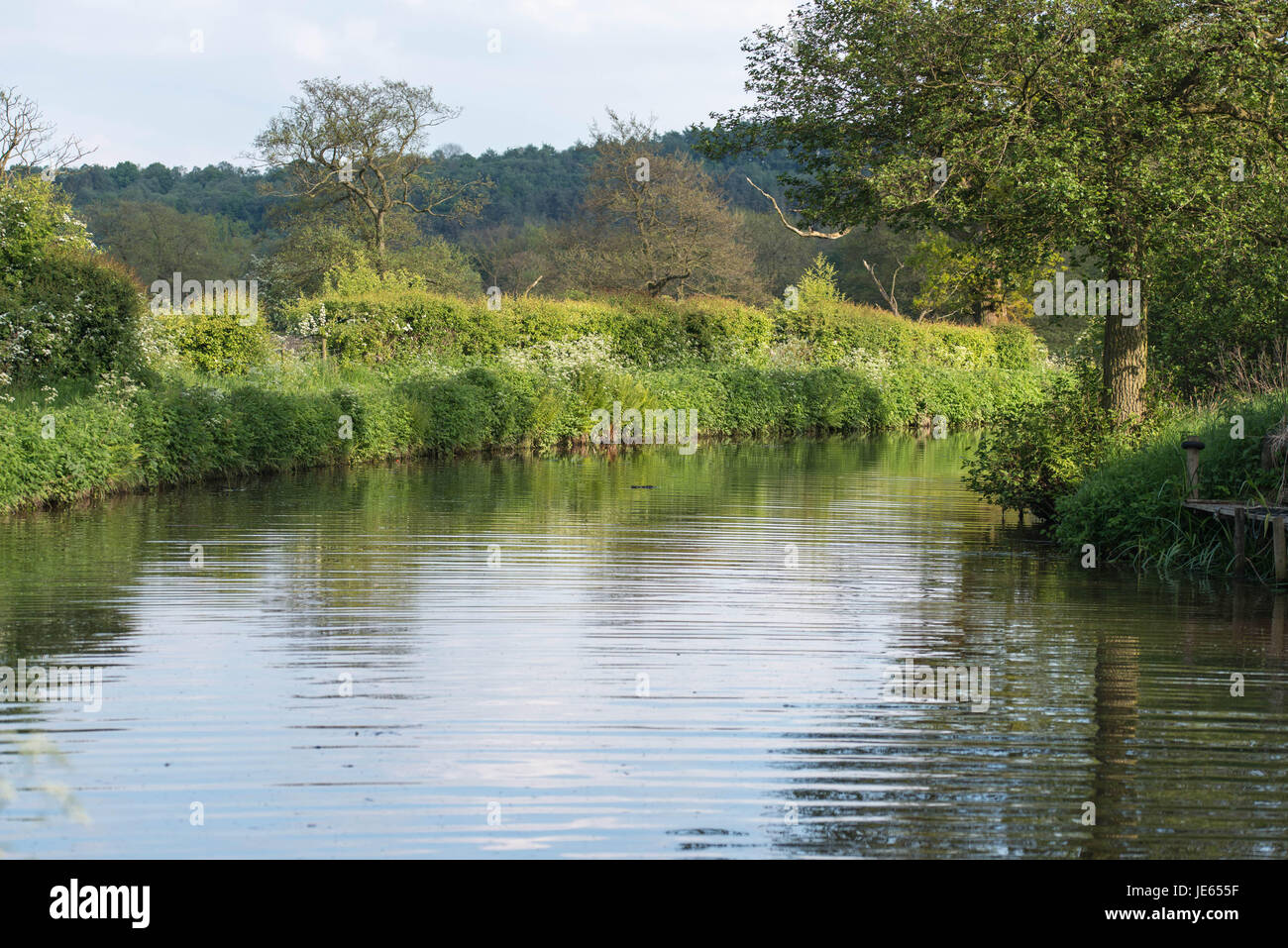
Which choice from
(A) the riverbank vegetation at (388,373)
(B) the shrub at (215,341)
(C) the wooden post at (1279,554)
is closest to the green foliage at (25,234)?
(A) the riverbank vegetation at (388,373)

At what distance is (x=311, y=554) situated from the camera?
489 inches

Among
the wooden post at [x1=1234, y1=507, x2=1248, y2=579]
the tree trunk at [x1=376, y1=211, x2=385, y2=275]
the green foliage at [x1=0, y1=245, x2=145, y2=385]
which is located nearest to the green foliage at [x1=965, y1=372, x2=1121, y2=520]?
the wooden post at [x1=1234, y1=507, x2=1248, y2=579]

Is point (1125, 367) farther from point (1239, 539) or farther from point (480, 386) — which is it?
point (480, 386)

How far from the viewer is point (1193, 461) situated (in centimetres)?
1192

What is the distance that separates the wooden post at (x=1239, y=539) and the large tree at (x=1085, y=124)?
3037 millimetres

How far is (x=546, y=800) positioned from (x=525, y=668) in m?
2.40

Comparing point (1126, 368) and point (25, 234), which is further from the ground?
point (25, 234)

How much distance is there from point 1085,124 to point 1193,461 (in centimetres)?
374

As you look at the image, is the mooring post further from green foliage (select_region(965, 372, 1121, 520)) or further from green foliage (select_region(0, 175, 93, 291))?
green foliage (select_region(0, 175, 93, 291))

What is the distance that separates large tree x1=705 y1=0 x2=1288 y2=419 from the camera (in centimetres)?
1291

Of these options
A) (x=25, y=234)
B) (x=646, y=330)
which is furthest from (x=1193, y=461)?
(x=646, y=330)

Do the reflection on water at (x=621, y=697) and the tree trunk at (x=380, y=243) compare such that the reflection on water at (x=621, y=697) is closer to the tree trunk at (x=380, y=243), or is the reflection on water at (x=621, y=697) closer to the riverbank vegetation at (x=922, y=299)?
the riverbank vegetation at (x=922, y=299)
